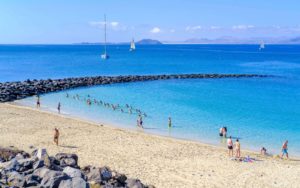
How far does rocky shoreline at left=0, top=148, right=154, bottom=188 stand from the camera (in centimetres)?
1314

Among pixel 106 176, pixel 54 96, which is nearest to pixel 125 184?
pixel 106 176

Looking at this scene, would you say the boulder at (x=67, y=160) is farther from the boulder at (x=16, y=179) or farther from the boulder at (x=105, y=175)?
the boulder at (x=16, y=179)

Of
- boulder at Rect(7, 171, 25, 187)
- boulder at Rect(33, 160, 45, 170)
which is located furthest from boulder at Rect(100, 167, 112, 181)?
boulder at Rect(7, 171, 25, 187)

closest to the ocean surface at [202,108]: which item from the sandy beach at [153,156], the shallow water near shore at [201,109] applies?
the shallow water near shore at [201,109]

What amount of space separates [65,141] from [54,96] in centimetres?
2577

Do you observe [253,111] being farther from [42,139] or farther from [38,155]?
[38,155]

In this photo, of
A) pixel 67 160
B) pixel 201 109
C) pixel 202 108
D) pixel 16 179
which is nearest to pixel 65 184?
pixel 16 179

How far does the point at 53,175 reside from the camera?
13.3m

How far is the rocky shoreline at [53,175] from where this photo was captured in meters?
13.1

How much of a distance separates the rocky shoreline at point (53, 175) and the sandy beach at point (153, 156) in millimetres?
3369

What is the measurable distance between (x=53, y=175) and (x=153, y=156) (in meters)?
10.7

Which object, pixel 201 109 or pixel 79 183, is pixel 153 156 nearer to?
pixel 79 183

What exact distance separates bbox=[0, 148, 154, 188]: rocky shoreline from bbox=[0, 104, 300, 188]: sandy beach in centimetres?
337

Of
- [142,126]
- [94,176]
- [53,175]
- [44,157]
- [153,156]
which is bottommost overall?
[142,126]
